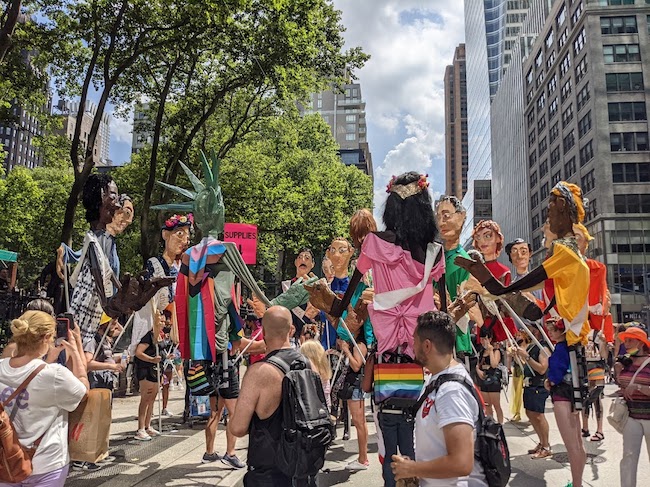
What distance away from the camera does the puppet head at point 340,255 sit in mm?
6832

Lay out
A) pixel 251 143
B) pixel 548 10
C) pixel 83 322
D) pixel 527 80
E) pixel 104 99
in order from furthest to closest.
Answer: pixel 527 80
pixel 548 10
pixel 251 143
pixel 104 99
pixel 83 322

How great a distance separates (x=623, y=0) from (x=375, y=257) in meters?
59.4

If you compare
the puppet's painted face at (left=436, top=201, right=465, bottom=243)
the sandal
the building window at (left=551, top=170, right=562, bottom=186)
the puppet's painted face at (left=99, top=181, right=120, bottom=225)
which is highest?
the building window at (left=551, top=170, right=562, bottom=186)

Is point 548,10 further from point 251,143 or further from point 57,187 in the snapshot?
point 57,187

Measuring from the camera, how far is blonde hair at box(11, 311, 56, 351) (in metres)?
3.27

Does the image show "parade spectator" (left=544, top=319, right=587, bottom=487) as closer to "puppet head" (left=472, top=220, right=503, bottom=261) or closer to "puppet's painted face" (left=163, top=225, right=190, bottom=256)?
"puppet head" (left=472, top=220, right=503, bottom=261)

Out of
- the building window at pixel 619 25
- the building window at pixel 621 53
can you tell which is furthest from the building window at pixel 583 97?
the building window at pixel 619 25

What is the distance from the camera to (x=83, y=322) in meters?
4.96

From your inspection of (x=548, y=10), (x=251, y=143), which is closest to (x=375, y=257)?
(x=251, y=143)

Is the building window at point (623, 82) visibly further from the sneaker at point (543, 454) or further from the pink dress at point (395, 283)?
the pink dress at point (395, 283)

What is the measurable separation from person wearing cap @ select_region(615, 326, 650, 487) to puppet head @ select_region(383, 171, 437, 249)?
230 cm

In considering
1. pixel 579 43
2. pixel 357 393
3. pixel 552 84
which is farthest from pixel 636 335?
pixel 552 84

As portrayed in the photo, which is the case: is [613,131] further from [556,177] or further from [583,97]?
[556,177]

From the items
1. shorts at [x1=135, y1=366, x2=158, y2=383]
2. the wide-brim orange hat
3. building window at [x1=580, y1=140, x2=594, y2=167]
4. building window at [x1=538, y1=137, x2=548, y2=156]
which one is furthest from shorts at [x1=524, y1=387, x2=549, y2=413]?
building window at [x1=538, y1=137, x2=548, y2=156]
